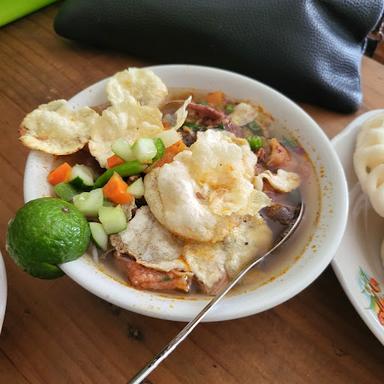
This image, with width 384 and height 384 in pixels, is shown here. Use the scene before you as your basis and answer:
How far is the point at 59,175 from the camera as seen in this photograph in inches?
38.5

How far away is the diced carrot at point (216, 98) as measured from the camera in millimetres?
1204

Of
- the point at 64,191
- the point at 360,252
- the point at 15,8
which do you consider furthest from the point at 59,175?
the point at 15,8

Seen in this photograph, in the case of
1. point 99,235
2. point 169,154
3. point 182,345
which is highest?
point 169,154

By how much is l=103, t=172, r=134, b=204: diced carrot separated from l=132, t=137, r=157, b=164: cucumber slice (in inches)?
2.4

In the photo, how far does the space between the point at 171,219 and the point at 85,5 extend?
877 mm

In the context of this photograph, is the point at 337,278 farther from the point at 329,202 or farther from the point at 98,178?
the point at 98,178

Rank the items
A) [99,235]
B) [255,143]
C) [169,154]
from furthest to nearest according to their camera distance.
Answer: [255,143] → [169,154] → [99,235]

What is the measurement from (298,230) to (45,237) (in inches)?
20.8

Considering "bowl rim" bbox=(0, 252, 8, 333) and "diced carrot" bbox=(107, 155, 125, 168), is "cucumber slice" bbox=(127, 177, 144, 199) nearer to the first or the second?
"diced carrot" bbox=(107, 155, 125, 168)

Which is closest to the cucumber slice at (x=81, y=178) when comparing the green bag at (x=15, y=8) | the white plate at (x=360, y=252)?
the white plate at (x=360, y=252)

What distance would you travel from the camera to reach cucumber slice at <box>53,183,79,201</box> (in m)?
0.96

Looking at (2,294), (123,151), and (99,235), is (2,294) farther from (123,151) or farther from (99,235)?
(123,151)

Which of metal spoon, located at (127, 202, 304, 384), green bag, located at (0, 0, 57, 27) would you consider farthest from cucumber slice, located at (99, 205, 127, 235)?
green bag, located at (0, 0, 57, 27)

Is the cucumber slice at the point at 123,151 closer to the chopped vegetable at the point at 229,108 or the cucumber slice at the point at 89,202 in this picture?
the cucumber slice at the point at 89,202
